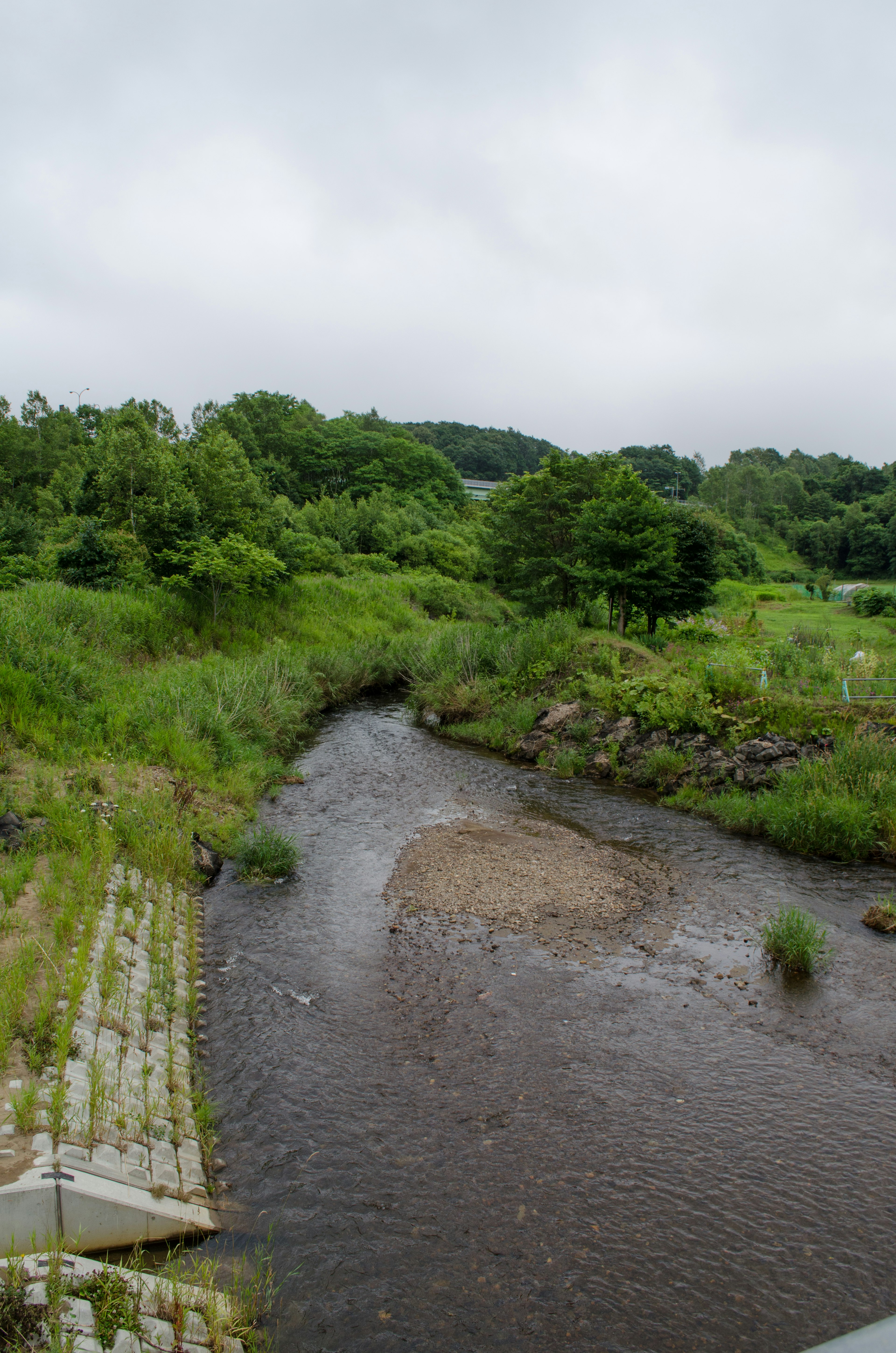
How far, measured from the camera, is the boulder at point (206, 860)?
10336mm

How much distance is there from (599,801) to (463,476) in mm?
96291

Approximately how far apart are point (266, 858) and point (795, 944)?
22.3 feet

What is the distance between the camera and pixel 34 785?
10055 millimetres

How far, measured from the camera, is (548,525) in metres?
26.9

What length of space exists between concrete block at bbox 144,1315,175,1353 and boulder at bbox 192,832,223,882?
653 centimetres

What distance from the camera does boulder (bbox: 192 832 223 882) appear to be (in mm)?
10336

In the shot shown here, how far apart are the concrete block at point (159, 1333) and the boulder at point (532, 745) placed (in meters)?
14.2

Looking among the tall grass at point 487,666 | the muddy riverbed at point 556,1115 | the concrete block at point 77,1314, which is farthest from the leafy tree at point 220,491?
the concrete block at point 77,1314

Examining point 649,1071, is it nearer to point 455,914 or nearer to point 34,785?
point 455,914

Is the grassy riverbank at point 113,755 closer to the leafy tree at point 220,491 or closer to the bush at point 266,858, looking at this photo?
the bush at point 266,858

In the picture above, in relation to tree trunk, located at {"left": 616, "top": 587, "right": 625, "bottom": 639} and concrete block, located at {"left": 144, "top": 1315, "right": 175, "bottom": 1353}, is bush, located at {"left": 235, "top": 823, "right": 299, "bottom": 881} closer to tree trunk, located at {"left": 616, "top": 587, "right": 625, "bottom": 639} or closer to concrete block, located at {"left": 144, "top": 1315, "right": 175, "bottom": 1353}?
concrete block, located at {"left": 144, "top": 1315, "right": 175, "bottom": 1353}

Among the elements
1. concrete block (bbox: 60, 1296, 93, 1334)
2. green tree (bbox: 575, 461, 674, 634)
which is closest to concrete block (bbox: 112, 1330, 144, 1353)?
concrete block (bbox: 60, 1296, 93, 1334)

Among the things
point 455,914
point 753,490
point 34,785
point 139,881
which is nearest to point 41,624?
point 34,785

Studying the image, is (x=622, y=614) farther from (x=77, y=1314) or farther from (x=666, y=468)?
(x=666, y=468)
